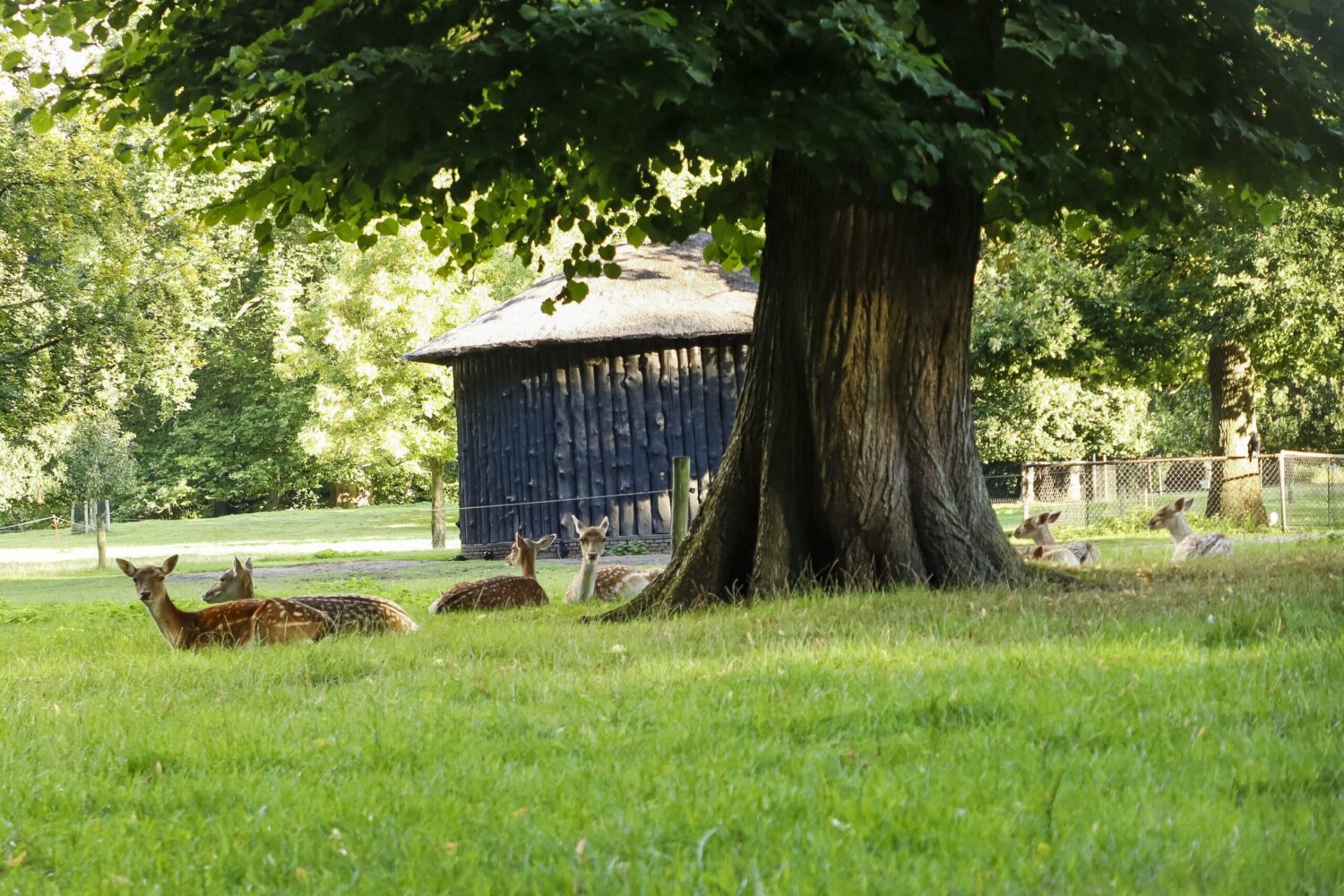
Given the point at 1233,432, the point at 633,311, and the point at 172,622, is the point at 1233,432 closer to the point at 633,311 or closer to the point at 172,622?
the point at 633,311

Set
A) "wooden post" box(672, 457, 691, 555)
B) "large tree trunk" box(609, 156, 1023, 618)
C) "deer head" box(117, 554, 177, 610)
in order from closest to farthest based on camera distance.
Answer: "deer head" box(117, 554, 177, 610) < "large tree trunk" box(609, 156, 1023, 618) < "wooden post" box(672, 457, 691, 555)

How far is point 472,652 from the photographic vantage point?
818 cm

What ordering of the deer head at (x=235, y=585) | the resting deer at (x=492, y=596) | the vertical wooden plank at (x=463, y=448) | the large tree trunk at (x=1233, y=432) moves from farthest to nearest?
the vertical wooden plank at (x=463, y=448) < the large tree trunk at (x=1233, y=432) < the deer head at (x=235, y=585) < the resting deer at (x=492, y=596)

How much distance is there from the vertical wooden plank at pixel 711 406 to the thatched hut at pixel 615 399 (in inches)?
0.6

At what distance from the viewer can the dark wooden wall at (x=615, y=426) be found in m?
26.5

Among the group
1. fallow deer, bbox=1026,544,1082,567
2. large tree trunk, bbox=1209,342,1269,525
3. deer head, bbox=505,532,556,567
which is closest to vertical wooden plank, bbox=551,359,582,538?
deer head, bbox=505,532,556,567

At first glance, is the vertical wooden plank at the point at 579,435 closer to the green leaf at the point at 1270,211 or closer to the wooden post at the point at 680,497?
the wooden post at the point at 680,497

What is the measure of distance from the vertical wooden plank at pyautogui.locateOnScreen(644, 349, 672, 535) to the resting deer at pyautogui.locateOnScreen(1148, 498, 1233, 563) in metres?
10.8

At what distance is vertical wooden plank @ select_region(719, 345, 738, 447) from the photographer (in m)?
26.4

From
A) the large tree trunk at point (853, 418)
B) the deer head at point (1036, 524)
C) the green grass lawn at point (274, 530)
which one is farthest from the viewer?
the green grass lawn at point (274, 530)

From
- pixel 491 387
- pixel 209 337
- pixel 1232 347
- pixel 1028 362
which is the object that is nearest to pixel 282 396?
pixel 209 337

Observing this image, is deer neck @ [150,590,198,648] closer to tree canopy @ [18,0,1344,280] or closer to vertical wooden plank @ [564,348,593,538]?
tree canopy @ [18,0,1344,280]

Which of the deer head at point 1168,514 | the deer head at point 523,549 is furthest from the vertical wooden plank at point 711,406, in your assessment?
the deer head at point 523,549

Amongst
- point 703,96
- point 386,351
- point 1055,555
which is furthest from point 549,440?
point 703,96
